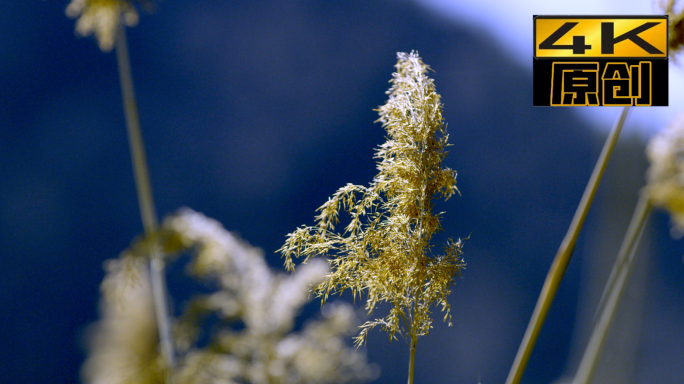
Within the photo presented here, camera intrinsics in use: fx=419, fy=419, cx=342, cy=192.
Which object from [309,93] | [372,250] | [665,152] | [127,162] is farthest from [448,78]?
[665,152]

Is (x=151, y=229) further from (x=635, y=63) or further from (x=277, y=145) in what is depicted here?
(x=277, y=145)

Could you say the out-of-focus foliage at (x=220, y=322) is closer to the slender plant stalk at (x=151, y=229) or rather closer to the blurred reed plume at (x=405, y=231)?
the slender plant stalk at (x=151, y=229)

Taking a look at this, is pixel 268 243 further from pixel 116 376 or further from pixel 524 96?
pixel 116 376

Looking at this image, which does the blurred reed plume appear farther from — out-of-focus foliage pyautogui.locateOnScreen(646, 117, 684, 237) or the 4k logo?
out-of-focus foliage pyautogui.locateOnScreen(646, 117, 684, 237)

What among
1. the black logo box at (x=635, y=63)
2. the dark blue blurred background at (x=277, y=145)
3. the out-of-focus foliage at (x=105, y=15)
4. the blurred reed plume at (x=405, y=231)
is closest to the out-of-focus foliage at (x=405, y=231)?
the blurred reed plume at (x=405, y=231)

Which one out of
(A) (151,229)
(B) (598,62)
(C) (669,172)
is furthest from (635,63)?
(A) (151,229)

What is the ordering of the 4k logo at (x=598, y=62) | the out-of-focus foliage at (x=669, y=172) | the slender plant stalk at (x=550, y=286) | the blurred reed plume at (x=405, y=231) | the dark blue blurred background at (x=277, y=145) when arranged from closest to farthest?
1. the slender plant stalk at (x=550, y=286)
2. the out-of-focus foliage at (x=669, y=172)
3. the 4k logo at (x=598, y=62)
4. the blurred reed plume at (x=405, y=231)
5. the dark blue blurred background at (x=277, y=145)
